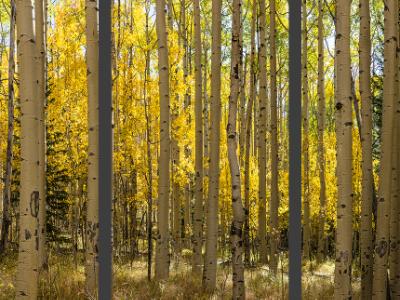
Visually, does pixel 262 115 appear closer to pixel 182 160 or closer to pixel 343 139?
pixel 182 160

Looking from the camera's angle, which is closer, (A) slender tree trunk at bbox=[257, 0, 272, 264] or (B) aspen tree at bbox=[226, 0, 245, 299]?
(B) aspen tree at bbox=[226, 0, 245, 299]

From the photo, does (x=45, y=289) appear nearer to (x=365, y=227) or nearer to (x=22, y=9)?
(x=22, y=9)

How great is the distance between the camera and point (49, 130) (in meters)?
12.4

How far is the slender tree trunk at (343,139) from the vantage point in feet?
13.6

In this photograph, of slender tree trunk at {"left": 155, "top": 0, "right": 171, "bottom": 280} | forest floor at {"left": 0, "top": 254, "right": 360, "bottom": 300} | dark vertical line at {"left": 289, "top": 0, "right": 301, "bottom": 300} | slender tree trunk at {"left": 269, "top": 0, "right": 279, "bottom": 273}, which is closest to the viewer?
dark vertical line at {"left": 289, "top": 0, "right": 301, "bottom": 300}

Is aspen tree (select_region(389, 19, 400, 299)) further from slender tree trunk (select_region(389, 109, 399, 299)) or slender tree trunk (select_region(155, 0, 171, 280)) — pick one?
slender tree trunk (select_region(155, 0, 171, 280))

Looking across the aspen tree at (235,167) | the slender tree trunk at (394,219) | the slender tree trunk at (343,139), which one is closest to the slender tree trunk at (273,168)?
the slender tree trunk at (394,219)

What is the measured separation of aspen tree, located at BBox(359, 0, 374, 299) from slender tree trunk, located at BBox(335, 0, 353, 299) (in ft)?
5.73

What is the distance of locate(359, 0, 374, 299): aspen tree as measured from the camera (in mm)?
5844

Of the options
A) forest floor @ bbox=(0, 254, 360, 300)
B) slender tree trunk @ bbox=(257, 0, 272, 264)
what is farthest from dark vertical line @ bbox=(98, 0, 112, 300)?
slender tree trunk @ bbox=(257, 0, 272, 264)

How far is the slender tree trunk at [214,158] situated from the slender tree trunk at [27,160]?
3.26 meters

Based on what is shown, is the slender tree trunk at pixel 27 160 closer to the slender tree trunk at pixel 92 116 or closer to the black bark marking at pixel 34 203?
the black bark marking at pixel 34 203

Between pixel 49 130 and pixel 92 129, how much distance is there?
25.9 feet

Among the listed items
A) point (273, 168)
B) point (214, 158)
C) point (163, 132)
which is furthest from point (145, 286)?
point (273, 168)
